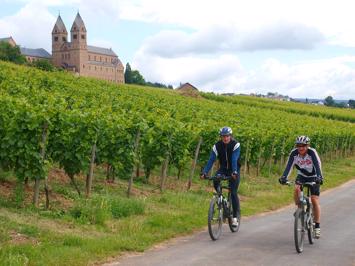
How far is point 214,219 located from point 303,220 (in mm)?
1758

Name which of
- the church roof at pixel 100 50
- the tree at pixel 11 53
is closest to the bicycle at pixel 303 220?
the tree at pixel 11 53

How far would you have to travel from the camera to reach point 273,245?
35.6ft

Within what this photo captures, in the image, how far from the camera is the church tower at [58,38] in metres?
168

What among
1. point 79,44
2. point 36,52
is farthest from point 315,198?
point 36,52

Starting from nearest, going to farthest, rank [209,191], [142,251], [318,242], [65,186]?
[142,251] → [318,242] → [65,186] → [209,191]

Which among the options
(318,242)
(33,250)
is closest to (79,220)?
(33,250)

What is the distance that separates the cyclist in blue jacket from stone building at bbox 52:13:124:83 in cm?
14657

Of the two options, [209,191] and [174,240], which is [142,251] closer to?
[174,240]

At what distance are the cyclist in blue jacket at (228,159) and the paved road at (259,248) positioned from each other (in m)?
0.95

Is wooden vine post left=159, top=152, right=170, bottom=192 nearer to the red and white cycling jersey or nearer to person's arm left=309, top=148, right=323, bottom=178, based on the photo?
the red and white cycling jersey

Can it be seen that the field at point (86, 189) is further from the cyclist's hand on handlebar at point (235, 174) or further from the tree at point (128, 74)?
the tree at point (128, 74)

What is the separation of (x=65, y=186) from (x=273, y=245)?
→ 583 cm

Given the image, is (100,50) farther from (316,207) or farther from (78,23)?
(316,207)

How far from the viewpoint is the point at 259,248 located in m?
10.5
